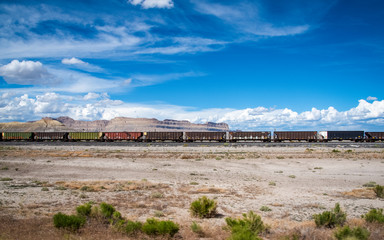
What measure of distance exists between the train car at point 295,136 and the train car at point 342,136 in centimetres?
319

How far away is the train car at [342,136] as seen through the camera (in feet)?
219

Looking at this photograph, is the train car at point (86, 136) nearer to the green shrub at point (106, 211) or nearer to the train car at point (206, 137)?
the train car at point (206, 137)

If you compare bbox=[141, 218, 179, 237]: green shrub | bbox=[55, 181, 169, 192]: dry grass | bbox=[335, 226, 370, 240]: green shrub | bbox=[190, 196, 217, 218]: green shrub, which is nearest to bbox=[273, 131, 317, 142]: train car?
bbox=[55, 181, 169, 192]: dry grass

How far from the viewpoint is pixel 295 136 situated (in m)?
66.0

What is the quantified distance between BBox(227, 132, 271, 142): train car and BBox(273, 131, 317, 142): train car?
7.74ft

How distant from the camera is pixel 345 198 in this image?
49.0 feet

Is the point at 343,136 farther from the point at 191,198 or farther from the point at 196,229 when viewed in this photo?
the point at 196,229

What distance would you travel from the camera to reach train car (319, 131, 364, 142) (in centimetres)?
6675

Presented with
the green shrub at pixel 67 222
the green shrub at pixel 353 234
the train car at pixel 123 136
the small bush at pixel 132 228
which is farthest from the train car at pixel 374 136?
the green shrub at pixel 67 222

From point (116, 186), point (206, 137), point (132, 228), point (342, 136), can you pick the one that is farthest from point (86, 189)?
point (342, 136)

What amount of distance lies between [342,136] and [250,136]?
2170 cm

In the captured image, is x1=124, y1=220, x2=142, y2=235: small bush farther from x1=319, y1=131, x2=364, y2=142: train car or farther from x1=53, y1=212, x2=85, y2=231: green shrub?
x1=319, y1=131, x2=364, y2=142: train car

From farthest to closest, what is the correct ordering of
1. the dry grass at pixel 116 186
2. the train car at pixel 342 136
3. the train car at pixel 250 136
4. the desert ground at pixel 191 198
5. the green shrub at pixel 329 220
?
the train car at pixel 342 136
the train car at pixel 250 136
the dry grass at pixel 116 186
the green shrub at pixel 329 220
the desert ground at pixel 191 198

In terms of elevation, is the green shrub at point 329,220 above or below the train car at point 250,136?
below
